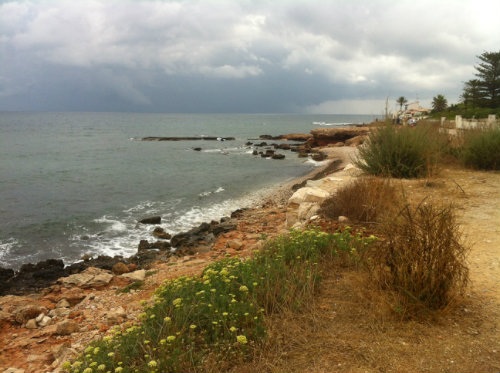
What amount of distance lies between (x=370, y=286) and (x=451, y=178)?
28.1 feet

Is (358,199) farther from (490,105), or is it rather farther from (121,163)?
(490,105)

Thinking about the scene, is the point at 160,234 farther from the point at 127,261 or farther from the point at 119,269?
the point at 119,269

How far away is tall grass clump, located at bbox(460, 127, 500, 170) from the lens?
11.8m

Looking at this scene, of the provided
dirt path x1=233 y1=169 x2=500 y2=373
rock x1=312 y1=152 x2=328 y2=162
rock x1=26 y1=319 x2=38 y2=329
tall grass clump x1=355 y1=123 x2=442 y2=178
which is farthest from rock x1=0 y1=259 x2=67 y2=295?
rock x1=312 y1=152 x2=328 y2=162

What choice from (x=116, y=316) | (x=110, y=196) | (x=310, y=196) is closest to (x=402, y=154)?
(x=310, y=196)

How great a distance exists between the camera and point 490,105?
42156 millimetres

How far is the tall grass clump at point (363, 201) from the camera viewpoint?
675 cm

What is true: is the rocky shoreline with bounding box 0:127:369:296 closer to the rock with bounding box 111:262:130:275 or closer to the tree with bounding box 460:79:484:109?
the rock with bounding box 111:262:130:275

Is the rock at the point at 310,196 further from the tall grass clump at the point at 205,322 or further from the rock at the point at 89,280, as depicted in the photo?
the rock at the point at 89,280

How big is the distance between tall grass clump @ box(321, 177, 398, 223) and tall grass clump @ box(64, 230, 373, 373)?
7.23 feet

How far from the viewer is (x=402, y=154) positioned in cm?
1112

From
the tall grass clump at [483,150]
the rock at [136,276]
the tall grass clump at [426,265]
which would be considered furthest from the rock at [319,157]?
the tall grass clump at [426,265]

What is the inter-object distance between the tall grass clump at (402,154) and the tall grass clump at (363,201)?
3.68 meters

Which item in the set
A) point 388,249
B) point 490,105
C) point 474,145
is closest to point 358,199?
point 388,249
